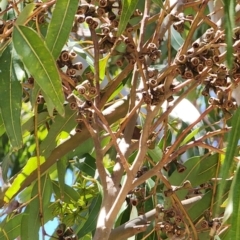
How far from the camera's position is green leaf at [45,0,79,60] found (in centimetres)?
67

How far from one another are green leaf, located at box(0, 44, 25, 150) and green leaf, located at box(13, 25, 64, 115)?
10cm

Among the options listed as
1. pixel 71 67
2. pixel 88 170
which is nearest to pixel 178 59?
pixel 71 67

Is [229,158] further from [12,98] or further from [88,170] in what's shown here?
[88,170]

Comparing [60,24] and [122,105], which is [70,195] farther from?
[60,24]

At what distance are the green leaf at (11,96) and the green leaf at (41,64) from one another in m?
0.10

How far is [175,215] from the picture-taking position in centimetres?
77

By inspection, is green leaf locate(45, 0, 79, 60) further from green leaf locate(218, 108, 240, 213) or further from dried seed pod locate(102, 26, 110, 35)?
green leaf locate(218, 108, 240, 213)

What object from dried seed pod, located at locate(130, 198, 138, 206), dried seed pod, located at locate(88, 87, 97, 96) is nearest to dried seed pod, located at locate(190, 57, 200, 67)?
dried seed pod, located at locate(88, 87, 97, 96)

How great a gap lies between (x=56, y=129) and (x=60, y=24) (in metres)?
0.26

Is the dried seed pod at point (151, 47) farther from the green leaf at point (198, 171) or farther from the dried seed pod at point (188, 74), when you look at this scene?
the green leaf at point (198, 171)

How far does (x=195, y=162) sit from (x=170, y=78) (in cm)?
26

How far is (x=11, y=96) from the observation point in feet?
2.47

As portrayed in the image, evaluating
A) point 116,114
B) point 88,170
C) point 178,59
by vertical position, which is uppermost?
point 178,59

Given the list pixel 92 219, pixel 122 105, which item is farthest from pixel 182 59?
pixel 92 219
